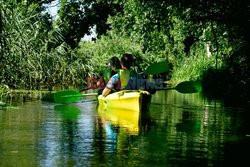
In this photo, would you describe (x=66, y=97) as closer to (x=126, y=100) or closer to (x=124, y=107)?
(x=124, y=107)

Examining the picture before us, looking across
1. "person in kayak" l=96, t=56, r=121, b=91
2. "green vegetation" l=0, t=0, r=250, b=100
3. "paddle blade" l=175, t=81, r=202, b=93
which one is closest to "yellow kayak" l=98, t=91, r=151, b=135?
"person in kayak" l=96, t=56, r=121, b=91

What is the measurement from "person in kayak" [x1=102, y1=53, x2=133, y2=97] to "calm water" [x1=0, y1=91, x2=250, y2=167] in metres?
0.55

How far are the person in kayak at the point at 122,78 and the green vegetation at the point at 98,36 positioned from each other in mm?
2034

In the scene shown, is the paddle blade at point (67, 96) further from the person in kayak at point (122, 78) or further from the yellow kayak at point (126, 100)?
the person in kayak at point (122, 78)

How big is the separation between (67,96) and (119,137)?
15.8ft

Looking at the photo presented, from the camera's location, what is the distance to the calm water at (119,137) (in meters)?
6.20

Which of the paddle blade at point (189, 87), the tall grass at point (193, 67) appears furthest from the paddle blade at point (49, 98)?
the tall grass at point (193, 67)

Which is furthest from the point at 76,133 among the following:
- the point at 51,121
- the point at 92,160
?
the point at 92,160

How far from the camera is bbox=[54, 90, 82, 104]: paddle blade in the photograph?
12.2m

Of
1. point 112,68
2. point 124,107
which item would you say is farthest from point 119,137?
point 112,68

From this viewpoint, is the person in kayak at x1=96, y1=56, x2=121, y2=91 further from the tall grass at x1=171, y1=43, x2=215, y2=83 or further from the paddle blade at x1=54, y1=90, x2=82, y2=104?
the tall grass at x1=171, y1=43, x2=215, y2=83

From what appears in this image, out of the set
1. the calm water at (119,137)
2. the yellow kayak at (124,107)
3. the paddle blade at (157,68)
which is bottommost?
the calm water at (119,137)

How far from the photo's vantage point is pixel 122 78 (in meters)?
11.4

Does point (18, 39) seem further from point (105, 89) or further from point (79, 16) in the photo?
point (79, 16)
